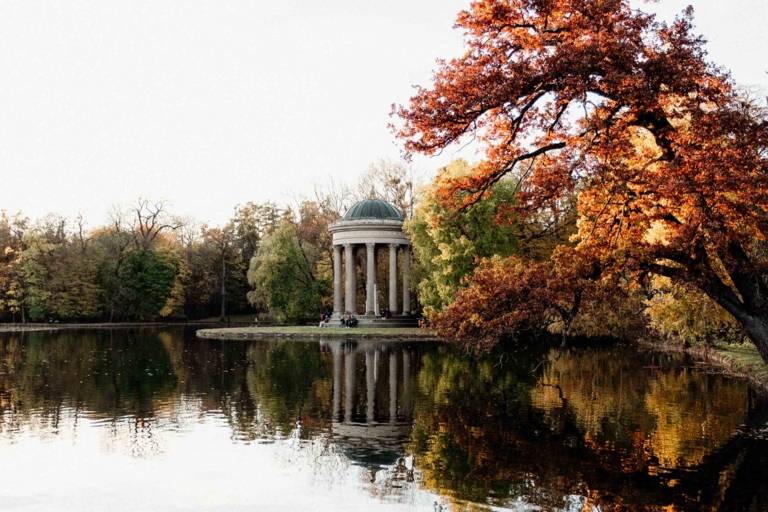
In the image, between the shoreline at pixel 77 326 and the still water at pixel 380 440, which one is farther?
the shoreline at pixel 77 326

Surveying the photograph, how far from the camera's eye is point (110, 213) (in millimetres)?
90750

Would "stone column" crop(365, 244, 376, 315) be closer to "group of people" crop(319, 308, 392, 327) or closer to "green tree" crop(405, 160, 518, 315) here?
"group of people" crop(319, 308, 392, 327)

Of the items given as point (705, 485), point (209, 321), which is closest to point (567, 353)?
point (705, 485)

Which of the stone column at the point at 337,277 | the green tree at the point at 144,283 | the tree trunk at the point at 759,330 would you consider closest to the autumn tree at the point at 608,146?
the tree trunk at the point at 759,330

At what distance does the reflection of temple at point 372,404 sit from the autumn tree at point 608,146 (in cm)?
289

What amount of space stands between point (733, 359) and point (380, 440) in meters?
19.1

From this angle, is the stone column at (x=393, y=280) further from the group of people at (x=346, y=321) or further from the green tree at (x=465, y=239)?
the green tree at (x=465, y=239)

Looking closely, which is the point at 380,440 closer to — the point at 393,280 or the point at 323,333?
the point at 323,333

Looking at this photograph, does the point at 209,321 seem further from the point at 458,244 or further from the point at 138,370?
the point at 138,370

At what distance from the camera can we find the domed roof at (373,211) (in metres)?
63.6

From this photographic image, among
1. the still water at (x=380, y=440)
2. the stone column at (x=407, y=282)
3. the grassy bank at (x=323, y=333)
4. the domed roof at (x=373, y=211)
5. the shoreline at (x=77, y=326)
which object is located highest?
the domed roof at (x=373, y=211)

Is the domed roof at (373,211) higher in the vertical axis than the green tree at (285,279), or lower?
higher

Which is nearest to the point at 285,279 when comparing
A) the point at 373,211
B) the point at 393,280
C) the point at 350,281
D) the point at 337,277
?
the point at 337,277

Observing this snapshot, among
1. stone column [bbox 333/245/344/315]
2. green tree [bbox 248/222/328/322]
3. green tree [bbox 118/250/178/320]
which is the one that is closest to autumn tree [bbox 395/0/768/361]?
stone column [bbox 333/245/344/315]
